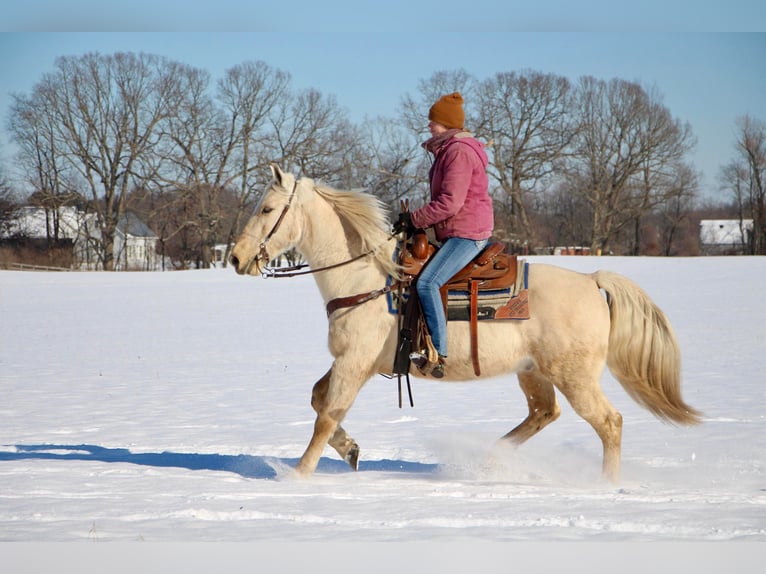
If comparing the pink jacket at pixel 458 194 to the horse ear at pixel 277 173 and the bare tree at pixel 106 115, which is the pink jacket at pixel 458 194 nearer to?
the horse ear at pixel 277 173

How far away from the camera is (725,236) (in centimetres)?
3825

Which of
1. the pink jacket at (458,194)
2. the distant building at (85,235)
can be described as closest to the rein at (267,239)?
the pink jacket at (458,194)

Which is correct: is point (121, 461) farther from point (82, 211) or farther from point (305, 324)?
point (82, 211)

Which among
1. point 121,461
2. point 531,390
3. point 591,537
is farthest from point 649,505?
point 121,461

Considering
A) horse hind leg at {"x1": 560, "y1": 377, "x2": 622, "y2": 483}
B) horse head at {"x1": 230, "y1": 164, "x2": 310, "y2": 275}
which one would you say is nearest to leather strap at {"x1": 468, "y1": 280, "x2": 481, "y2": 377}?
horse hind leg at {"x1": 560, "y1": 377, "x2": 622, "y2": 483}

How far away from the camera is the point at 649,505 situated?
4.96m

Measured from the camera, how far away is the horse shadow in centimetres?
652

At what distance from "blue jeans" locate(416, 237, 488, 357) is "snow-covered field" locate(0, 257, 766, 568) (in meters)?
1.02

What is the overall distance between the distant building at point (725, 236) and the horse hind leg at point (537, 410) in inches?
1100

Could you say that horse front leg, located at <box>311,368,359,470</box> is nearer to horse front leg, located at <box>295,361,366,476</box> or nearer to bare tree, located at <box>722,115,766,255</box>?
horse front leg, located at <box>295,361,366,476</box>

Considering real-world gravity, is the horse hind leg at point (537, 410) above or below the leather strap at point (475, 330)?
below

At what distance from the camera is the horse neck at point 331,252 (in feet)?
20.2

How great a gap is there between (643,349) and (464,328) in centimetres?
129

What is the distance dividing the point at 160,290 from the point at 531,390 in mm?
24693
